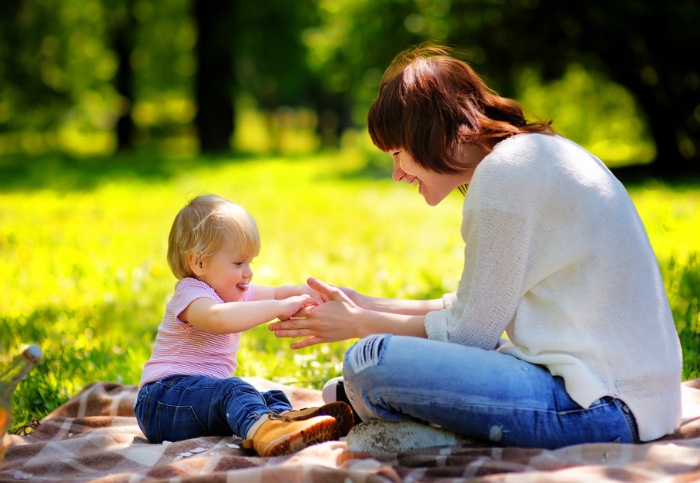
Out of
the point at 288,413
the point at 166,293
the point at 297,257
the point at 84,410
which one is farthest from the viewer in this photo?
the point at 297,257

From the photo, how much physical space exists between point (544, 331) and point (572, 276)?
0.64 ft

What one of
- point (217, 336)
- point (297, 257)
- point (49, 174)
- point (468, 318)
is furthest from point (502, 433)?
point (49, 174)

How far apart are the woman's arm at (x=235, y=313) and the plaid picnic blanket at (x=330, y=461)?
0.42 metres

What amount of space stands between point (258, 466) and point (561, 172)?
1.33m

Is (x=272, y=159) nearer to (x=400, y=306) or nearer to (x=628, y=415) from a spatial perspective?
(x=400, y=306)

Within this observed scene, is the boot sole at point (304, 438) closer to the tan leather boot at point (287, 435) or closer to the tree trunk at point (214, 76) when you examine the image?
the tan leather boot at point (287, 435)

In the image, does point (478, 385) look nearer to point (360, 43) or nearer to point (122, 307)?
point (122, 307)

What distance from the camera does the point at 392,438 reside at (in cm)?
281

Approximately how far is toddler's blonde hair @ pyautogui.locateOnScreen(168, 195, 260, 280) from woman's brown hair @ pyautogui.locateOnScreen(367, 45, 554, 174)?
68 cm

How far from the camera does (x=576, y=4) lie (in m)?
12.5

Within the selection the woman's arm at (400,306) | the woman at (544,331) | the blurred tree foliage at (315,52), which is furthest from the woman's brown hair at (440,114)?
the blurred tree foliage at (315,52)

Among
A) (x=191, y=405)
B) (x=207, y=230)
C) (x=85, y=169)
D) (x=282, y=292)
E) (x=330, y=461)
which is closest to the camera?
(x=330, y=461)

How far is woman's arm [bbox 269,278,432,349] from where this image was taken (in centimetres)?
307

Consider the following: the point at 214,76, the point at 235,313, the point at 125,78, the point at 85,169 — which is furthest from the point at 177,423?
the point at 125,78
